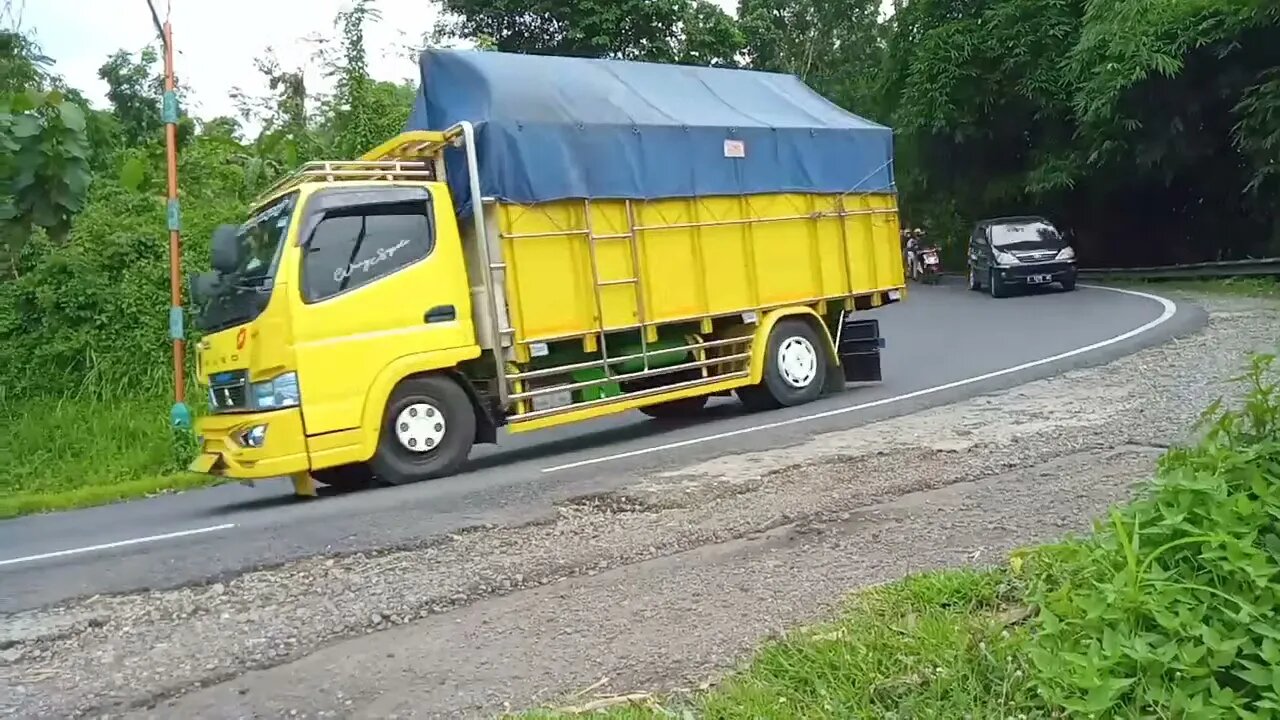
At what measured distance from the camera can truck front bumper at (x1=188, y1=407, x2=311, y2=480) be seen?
7.96 metres

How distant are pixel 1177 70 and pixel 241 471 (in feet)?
67.2

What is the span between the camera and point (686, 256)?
1016 centimetres

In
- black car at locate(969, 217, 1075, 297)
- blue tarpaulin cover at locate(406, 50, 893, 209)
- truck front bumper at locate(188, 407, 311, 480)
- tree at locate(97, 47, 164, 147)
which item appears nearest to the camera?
truck front bumper at locate(188, 407, 311, 480)

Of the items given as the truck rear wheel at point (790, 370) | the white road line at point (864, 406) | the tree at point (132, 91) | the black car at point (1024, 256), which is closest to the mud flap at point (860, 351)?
the truck rear wheel at point (790, 370)

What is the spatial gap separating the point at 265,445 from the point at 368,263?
158 centimetres

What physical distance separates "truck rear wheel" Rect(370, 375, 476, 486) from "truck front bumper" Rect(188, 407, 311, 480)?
2.14 ft

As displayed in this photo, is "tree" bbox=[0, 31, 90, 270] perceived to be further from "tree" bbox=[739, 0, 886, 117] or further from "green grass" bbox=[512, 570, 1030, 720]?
"tree" bbox=[739, 0, 886, 117]

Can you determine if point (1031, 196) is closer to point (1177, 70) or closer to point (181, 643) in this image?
point (1177, 70)

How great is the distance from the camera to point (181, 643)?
192 inches

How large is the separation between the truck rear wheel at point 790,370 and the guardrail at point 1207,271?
13.5 metres

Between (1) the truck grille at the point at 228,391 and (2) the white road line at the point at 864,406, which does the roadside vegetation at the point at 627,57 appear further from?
(2) the white road line at the point at 864,406

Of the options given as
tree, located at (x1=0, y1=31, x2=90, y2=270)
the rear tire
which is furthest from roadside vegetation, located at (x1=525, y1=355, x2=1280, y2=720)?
the rear tire

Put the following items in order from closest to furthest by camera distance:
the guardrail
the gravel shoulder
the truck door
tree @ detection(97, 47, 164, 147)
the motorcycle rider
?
the gravel shoulder < the truck door < the guardrail < tree @ detection(97, 47, 164, 147) < the motorcycle rider

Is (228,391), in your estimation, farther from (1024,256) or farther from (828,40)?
(828,40)
